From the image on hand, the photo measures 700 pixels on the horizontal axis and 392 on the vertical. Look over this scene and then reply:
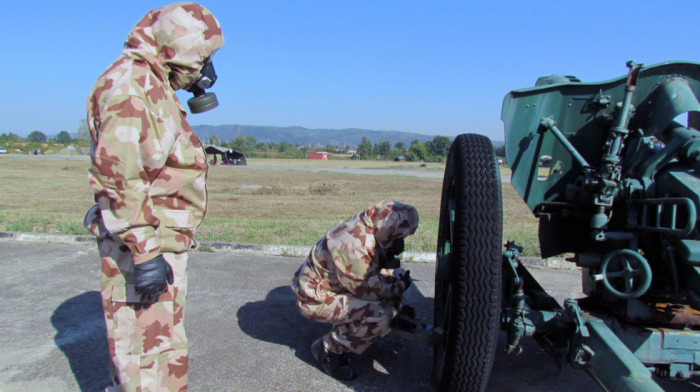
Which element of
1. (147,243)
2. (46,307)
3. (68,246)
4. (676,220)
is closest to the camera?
(147,243)

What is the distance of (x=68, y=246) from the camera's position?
627 cm

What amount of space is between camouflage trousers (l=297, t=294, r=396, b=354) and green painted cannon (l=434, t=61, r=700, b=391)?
0.39 metres

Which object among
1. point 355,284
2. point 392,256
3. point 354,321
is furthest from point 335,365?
point 392,256

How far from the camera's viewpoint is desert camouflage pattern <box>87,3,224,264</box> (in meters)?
2.14

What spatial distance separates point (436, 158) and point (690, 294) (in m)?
73.0

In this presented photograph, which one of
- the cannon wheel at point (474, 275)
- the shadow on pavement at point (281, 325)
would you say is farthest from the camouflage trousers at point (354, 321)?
the cannon wheel at point (474, 275)

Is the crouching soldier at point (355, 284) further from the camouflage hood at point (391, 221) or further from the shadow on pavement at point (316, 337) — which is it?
the shadow on pavement at point (316, 337)

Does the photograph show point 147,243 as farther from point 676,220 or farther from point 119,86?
point 676,220

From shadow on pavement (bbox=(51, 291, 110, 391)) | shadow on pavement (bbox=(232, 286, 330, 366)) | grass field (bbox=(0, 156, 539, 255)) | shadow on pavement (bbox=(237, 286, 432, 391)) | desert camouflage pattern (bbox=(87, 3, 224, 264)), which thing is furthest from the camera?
grass field (bbox=(0, 156, 539, 255))

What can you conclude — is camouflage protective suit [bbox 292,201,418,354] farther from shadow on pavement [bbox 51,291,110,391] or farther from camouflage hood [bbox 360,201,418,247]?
shadow on pavement [bbox 51,291,110,391]

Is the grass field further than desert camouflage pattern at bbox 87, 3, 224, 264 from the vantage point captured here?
Yes

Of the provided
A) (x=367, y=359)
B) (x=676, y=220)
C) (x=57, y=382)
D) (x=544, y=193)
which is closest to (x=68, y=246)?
(x=57, y=382)

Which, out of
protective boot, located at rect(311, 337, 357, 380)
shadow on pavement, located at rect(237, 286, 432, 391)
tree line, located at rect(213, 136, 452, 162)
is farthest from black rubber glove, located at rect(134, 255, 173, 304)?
tree line, located at rect(213, 136, 452, 162)

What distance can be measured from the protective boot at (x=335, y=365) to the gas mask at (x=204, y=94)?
1644mm
